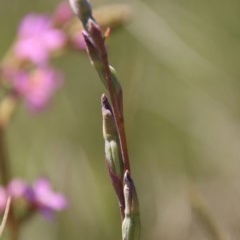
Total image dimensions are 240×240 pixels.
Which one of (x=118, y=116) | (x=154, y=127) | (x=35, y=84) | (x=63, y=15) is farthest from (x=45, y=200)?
(x=154, y=127)

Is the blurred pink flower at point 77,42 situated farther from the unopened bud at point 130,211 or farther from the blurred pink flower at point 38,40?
the unopened bud at point 130,211

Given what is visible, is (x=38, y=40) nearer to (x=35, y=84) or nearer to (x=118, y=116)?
(x=35, y=84)

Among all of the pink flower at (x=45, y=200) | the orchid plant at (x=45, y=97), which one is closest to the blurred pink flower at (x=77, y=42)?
the orchid plant at (x=45, y=97)

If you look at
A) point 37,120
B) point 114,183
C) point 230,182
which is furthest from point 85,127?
point 114,183

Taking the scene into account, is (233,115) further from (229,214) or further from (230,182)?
(229,214)

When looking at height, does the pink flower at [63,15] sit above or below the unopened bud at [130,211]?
below
